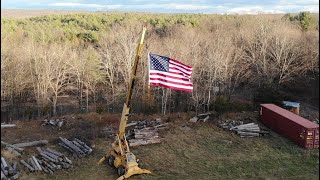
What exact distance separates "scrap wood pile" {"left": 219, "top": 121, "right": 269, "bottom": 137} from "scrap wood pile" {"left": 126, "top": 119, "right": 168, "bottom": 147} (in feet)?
14.1

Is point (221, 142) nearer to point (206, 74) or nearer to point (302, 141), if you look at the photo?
point (302, 141)

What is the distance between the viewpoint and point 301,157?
19.7 meters

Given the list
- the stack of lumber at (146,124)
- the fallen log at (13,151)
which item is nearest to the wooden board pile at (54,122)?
the stack of lumber at (146,124)

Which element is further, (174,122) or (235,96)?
(235,96)

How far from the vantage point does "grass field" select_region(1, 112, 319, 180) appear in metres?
17.4

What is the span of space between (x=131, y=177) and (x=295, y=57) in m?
23.5

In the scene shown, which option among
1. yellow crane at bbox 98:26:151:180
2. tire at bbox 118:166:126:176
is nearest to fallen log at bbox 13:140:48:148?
yellow crane at bbox 98:26:151:180

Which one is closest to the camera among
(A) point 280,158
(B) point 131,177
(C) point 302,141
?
(B) point 131,177

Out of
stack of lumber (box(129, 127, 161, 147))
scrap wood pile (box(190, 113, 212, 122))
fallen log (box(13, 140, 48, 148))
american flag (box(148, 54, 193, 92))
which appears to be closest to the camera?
american flag (box(148, 54, 193, 92))

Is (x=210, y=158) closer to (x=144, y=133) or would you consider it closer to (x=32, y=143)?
(x=144, y=133)

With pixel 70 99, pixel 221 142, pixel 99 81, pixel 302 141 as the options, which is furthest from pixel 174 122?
pixel 70 99

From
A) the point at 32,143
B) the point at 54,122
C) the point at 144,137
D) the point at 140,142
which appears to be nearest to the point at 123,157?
the point at 140,142

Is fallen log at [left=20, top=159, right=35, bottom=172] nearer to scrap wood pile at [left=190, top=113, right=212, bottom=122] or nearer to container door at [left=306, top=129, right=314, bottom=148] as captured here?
scrap wood pile at [left=190, top=113, right=212, bottom=122]

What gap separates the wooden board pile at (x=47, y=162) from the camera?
17.3m
